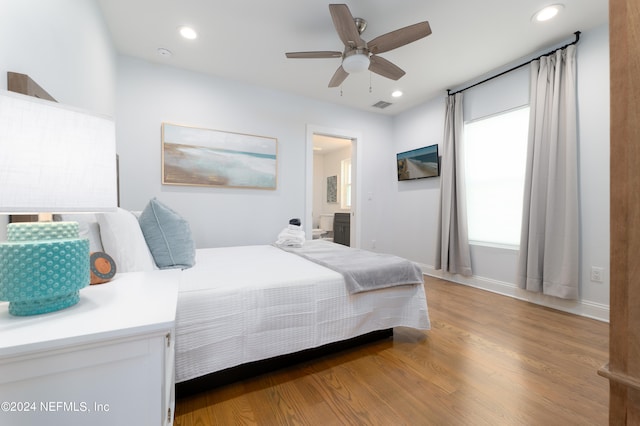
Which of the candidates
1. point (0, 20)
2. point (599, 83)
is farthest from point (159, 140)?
point (599, 83)

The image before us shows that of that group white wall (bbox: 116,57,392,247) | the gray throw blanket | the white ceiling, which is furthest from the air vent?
the gray throw blanket

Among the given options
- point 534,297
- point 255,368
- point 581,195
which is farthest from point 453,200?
point 255,368

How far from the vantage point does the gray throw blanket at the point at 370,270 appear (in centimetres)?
179

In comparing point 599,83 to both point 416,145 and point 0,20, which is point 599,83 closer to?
point 416,145

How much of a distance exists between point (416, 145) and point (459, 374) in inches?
135

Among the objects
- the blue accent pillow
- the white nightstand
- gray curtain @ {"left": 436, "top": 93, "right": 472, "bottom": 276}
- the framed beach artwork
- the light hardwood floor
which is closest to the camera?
the white nightstand

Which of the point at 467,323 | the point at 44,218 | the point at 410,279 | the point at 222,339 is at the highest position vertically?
the point at 44,218

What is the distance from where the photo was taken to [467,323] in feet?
7.87

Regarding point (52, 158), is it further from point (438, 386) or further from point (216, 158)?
point (216, 158)

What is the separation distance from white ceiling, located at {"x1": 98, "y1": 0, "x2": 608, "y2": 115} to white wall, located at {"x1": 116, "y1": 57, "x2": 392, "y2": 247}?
214mm

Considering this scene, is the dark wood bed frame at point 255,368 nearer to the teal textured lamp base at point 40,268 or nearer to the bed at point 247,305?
the bed at point 247,305

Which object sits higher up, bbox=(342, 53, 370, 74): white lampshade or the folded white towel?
A: bbox=(342, 53, 370, 74): white lampshade

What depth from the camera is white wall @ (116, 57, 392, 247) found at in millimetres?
3020

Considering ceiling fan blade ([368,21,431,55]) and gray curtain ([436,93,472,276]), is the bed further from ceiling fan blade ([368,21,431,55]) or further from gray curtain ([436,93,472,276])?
gray curtain ([436,93,472,276])
